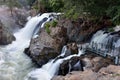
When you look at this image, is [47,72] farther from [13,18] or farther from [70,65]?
[13,18]

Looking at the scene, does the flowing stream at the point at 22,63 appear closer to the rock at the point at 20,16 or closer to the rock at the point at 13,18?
the rock at the point at 13,18

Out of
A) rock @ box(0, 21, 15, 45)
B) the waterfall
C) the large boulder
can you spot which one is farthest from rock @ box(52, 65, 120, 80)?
rock @ box(0, 21, 15, 45)

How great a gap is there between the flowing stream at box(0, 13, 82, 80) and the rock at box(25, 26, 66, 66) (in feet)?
1.45

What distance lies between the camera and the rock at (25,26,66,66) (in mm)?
14359

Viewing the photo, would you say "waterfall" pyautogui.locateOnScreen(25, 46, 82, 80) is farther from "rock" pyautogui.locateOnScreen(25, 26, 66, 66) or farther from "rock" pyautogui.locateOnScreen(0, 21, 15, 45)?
"rock" pyautogui.locateOnScreen(0, 21, 15, 45)

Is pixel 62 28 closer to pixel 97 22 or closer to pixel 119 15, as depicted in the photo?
pixel 97 22

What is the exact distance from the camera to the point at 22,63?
1491cm

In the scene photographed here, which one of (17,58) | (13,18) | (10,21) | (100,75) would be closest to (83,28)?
(17,58)

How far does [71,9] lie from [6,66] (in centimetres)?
442

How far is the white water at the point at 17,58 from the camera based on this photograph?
44.3ft

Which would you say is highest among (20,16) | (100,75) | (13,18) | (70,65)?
(20,16)

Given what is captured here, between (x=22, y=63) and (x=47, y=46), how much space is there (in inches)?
66.1

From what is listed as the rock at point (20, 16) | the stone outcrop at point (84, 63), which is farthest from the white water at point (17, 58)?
the stone outcrop at point (84, 63)

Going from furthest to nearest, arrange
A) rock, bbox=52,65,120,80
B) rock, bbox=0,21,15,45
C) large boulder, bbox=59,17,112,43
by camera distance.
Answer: rock, bbox=0,21,15,45, large boulder, bbox=59,17,112,43, rock, bbox=52,65,120,80
